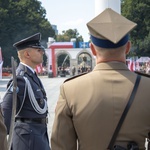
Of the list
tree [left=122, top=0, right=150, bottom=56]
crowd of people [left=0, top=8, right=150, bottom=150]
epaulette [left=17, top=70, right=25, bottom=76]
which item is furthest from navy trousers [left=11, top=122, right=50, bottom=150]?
tree [left=122, top=0, right=150, bottom=56]

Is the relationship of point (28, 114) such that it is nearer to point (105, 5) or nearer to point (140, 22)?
point (105, 5)

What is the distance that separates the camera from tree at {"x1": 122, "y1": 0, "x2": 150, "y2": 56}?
40219 mm

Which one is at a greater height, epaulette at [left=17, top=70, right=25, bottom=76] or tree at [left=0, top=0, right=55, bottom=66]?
tree at [left=0, top=0, right=55, bottom=66]

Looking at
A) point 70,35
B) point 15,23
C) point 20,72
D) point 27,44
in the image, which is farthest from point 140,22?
point 70,35

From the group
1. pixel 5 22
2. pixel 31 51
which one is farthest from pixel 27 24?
pixel 31 51

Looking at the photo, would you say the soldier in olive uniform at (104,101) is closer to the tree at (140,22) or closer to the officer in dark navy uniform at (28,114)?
the officer in dark navy uniform at (28,114)

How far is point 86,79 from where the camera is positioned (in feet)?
6.82

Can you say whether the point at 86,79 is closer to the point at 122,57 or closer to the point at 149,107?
the point at 122,57

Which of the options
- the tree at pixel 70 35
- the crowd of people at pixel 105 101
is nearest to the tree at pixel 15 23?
the tree at pixel 70 35

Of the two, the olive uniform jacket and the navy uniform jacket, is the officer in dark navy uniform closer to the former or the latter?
the navy uniform jacket

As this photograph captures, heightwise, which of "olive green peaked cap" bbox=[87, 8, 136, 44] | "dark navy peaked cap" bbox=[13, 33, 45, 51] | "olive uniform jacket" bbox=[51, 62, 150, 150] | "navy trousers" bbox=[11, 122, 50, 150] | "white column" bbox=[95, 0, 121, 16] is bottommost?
"navy trousers" bbox=[11, 122, 50, 150]

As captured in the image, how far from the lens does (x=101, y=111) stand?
203 cm

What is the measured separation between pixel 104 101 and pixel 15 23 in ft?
159

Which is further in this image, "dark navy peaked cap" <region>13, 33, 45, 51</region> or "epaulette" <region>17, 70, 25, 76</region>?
"dark navy peaked cap" <region>13, 33, 45, 51</region>
